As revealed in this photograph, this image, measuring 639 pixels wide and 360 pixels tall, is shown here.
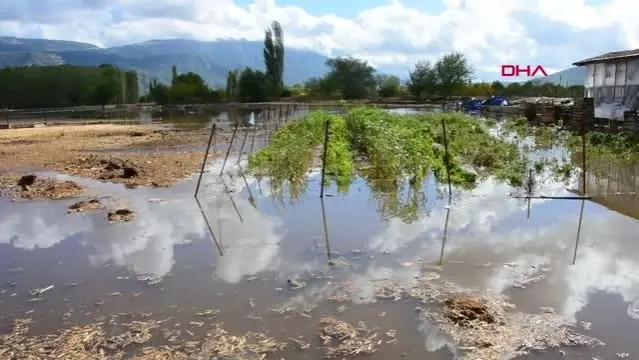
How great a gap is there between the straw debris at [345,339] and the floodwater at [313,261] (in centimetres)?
12

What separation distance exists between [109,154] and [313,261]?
16.6m

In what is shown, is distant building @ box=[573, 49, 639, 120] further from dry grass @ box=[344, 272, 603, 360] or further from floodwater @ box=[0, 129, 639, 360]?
dry grass @ box=[344, 272, 603, 360]

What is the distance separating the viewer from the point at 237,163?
18156 millimetres

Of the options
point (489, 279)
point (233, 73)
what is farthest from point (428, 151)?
point (233, 73)

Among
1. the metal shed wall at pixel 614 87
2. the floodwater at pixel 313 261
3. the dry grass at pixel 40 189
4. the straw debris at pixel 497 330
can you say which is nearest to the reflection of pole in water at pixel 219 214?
the floodwater at pixel 313 261

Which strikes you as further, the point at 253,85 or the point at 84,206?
the point at 253,85

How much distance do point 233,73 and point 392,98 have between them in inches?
882

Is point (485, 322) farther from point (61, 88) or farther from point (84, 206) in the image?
point (61, 88)

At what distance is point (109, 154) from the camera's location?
22500 mm

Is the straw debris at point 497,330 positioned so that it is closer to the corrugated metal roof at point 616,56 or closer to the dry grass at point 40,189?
the dry grass at point 40,189

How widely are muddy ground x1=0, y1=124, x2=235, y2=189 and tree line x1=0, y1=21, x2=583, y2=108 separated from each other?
41.5 m

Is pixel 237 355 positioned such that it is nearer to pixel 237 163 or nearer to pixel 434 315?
pixel 434 315

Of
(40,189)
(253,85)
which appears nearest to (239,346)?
(40,189)

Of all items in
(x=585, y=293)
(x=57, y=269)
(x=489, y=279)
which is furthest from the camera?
(x=57, y=269)
